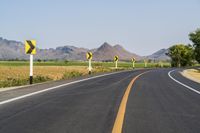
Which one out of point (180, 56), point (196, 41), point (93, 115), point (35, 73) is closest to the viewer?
point (93, 115)

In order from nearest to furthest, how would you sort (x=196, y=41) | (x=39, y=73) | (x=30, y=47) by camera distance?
1. (x=30, y=47)
2. (x=39, y=73)
3. (x=196, y=41)

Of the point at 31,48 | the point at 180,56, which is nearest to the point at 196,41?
the point at 180,56

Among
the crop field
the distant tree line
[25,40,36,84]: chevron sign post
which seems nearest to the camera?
[25,40,36,84]: chevron sign post

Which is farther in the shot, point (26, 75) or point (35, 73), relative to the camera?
point (35, 73)

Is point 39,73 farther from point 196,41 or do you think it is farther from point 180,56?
point 180,56

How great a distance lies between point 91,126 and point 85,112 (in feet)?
6.80

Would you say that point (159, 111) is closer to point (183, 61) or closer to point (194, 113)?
point (194, 113)

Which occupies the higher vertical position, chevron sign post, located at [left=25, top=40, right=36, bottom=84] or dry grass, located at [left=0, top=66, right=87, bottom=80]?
chevron sign post, located at [left=25, top=40, right=36, bottom=84]

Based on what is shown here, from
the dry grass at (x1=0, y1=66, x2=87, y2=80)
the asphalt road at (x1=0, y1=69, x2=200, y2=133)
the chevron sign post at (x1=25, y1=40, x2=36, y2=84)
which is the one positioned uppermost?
the chevron sign post at (x1=25, y1=40, x2=36, y2=84)

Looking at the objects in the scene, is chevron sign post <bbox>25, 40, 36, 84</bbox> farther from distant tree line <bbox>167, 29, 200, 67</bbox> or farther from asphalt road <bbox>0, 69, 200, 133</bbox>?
distant tree line <bbox>167, 29, 200, 67</bbox>

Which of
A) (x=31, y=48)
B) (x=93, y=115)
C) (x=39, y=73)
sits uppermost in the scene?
(x=31, y=48)

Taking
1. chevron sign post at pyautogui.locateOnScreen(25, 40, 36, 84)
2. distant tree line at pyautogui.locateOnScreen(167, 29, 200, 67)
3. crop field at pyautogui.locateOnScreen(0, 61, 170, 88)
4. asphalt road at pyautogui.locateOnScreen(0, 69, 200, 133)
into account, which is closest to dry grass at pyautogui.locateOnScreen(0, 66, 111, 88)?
crop field at pyautogui.locateOnScreen(0, 61, 170, 88)

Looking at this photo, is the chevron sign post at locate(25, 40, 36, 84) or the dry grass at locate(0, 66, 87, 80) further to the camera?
the dry grass at locate(0, 66, 87, 80)

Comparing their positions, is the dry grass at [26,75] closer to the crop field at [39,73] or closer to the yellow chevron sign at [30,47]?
the crop field at [39,73]
